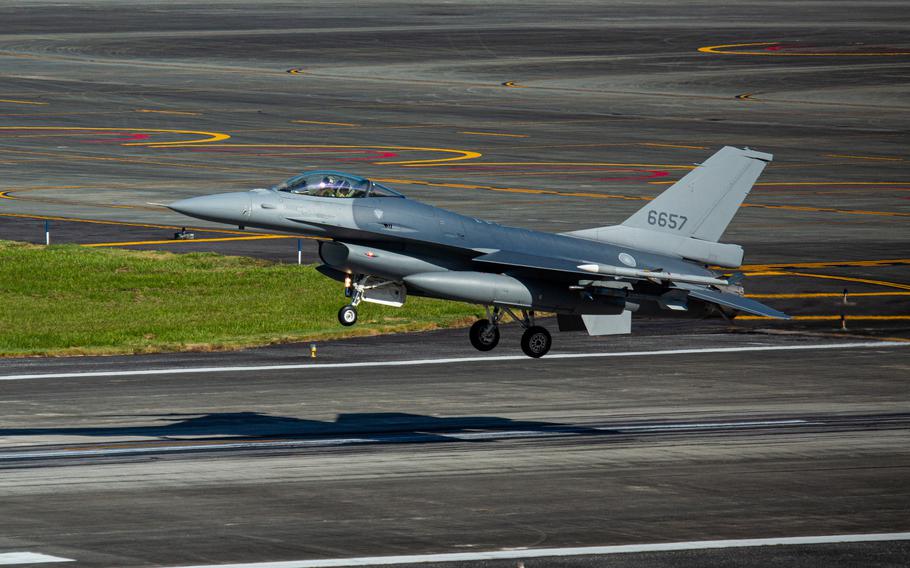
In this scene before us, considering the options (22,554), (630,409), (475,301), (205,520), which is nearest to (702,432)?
(630,409)

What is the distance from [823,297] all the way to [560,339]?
12.5 meters

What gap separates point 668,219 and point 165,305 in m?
26.4

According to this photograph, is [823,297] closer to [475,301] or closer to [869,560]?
[475,301]

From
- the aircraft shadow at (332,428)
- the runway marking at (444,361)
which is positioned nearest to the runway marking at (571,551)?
the aircraft shadow at (332,428)

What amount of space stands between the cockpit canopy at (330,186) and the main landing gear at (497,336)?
4303 mm

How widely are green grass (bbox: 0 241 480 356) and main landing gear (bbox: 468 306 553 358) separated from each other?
18.2 m

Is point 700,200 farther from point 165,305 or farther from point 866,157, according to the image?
point 866,157

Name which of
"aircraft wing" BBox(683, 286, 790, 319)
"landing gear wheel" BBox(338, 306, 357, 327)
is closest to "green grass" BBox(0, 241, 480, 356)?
"aircraft wing" BBox(683, 286, 790, 319)

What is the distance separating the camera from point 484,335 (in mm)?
43406

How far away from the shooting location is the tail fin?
46000 mm

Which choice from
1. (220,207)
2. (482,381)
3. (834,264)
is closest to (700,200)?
(482,381)

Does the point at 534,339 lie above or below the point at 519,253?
below

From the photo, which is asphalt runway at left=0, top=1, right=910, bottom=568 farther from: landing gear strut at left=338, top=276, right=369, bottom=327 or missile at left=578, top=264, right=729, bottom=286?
missile at left=578, top=264, right=729, bottom=286

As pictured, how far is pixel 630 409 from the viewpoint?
49469 millimetres
